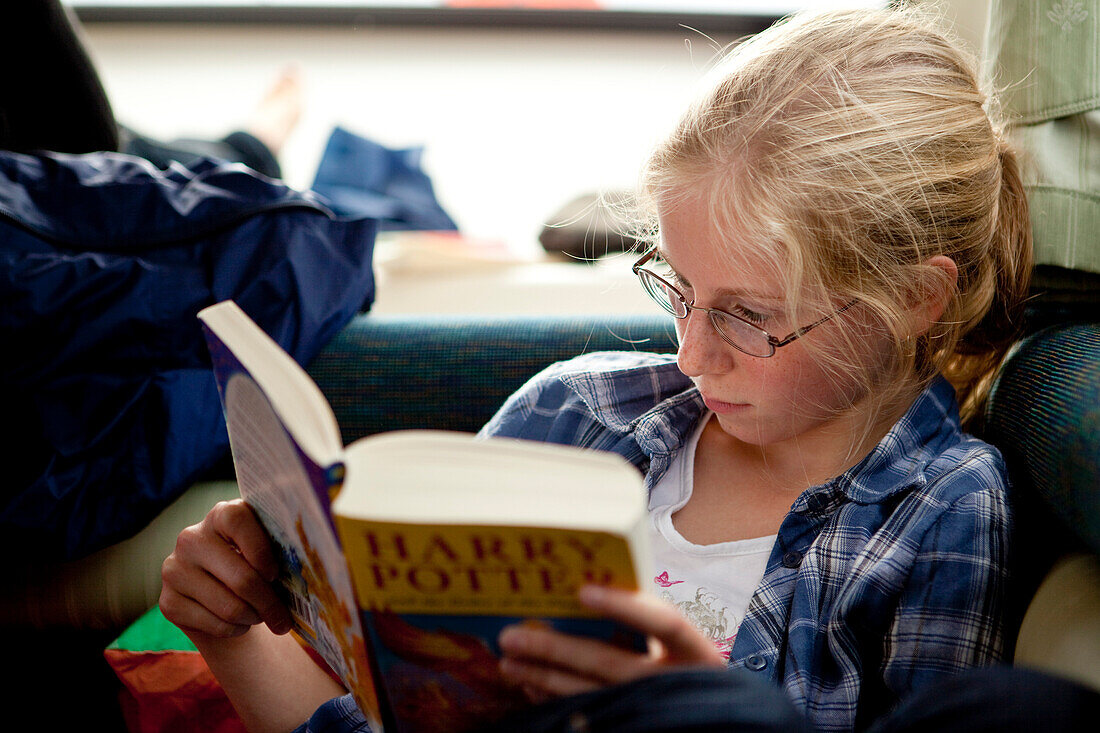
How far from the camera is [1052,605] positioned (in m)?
0.58

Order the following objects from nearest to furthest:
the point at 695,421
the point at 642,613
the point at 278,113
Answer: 1. the point at 642,613
2. the point at 695,421
3. the point at 278,113

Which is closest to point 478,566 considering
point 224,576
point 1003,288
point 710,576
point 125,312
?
point 224,576

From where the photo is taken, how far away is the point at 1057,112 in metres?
0.76

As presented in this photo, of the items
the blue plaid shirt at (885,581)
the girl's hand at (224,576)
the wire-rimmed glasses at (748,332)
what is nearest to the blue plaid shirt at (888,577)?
the blue plaid shirt at (885,581)

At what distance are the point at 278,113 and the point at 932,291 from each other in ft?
5.99

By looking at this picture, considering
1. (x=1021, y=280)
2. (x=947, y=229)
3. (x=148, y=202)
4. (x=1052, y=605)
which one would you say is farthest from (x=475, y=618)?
(x=148, y=202)

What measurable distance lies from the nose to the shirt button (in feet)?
0.72

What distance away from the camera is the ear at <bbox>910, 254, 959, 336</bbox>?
0.70 m

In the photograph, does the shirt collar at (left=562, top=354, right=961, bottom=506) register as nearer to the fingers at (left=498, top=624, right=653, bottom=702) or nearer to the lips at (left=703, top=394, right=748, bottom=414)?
the lips at (left=703, top=394, right=748, bottom=414)

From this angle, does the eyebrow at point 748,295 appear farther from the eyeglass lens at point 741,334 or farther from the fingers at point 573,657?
the fingers at point 573,657

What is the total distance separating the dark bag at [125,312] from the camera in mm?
951

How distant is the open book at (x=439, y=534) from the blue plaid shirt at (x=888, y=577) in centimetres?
29

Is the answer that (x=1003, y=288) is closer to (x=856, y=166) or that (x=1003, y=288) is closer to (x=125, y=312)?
(x=856, y=166)

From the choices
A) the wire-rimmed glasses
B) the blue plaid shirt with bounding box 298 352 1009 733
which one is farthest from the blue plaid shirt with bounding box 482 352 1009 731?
the wire-rimmed glasses
